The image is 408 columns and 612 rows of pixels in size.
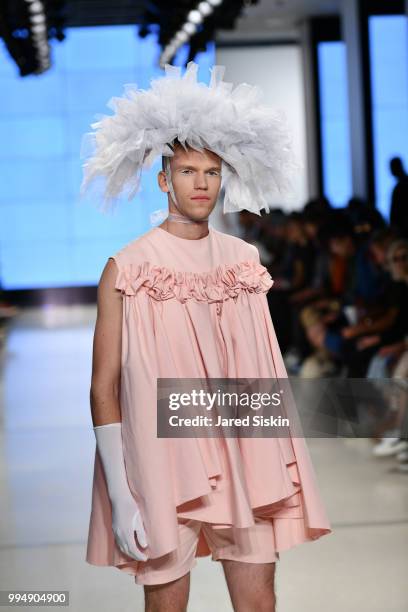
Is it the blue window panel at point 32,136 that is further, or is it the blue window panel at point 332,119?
the blue window panel at point 32,136

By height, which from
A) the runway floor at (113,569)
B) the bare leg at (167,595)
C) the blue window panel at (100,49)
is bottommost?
the runway floor at (113,569)

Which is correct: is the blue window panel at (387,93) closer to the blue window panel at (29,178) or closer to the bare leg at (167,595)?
the blue window panel at (29,178)

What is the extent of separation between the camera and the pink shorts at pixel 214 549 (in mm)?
1667

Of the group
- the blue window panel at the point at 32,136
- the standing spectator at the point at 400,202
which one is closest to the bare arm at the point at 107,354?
the standing spectator at the point at 400,202

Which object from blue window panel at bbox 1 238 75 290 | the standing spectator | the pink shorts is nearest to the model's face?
the pink shorts

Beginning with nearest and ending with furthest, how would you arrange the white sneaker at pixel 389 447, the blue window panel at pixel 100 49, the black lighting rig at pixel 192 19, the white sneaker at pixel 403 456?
the white sneaker at pixel 403 456
the white sneaker at pixel 389 447
the black lighting rig at pixel 192 19
the blue window panel at pixel 100 49

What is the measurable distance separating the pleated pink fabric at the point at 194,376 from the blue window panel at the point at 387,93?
25.1ft

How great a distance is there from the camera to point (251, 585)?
172cm

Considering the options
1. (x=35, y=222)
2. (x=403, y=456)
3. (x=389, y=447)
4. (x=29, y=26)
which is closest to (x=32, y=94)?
(x=35, y=222)

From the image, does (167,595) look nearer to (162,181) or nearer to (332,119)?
(162,181)

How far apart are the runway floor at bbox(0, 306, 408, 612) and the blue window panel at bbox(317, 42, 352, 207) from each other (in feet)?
23.6

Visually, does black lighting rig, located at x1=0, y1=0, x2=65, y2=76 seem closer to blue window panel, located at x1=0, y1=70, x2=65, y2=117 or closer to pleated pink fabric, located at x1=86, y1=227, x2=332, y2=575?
blue window panel, located at x1=0, y1=70, x2=65, y2=117

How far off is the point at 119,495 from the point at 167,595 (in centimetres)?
20

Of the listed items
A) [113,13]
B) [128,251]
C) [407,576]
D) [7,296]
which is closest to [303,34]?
[113,13]
